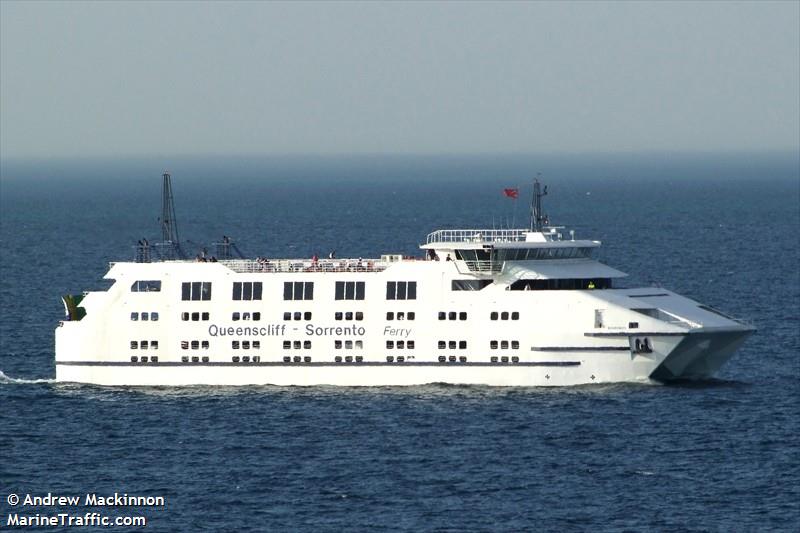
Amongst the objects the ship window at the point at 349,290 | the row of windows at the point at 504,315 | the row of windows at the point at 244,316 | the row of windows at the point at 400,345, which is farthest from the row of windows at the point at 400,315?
the row of windows at the point at 244,316

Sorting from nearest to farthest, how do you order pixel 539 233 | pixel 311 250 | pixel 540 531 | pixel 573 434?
pixel 540 531, pixel 573 434, pixel 539 233, pixel 311 250

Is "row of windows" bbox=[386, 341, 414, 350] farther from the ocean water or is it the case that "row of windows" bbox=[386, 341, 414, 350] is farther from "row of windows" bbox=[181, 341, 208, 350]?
"row of windows" bbox=[181, 341, 208, 350]

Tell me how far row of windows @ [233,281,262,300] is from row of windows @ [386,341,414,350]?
6.38 meters

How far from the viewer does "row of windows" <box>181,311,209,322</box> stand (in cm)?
7325

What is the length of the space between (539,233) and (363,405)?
11.3 m

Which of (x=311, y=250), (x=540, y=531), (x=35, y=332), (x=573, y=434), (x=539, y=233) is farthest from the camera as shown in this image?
(x=311, y=250)

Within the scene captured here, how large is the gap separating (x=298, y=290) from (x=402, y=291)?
15.5 ft

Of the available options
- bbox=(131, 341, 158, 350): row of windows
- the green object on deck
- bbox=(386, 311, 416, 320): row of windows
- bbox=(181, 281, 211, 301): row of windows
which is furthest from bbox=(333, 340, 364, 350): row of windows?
the green object on deck

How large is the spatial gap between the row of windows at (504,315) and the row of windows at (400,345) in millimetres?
3756

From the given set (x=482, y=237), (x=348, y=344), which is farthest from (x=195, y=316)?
(x=482, y=237)

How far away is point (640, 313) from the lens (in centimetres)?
7006

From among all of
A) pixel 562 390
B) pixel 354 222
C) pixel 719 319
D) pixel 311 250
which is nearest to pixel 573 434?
pixel 562 390

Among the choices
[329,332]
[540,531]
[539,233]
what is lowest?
[540,531]

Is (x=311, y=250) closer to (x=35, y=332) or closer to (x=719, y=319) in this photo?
(x=35, y=332)
